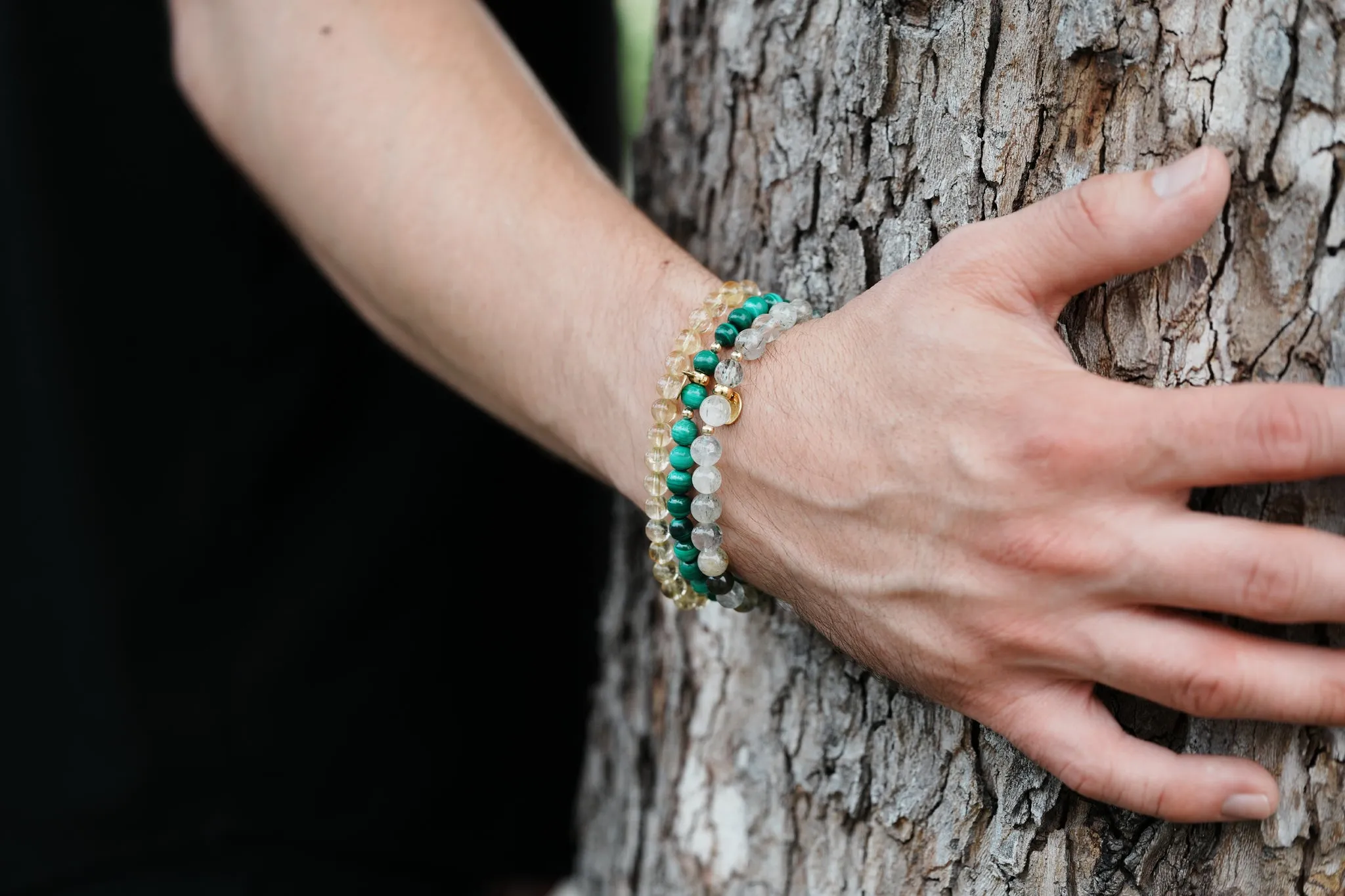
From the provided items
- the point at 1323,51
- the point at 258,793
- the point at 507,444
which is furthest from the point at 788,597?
the point at 258,793

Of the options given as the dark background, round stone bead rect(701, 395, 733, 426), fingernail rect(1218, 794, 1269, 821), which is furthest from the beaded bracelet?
the dark background

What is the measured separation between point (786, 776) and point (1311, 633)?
0.61 meters

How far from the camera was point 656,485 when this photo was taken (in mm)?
977

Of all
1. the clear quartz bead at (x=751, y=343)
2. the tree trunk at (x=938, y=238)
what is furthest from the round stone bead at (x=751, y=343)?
the tree trunk at (x=938, y=238)

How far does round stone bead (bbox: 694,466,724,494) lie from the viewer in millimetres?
938

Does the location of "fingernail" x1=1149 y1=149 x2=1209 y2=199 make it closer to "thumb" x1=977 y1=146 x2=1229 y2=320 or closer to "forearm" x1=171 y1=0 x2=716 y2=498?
"thumb" x1=977 y1=146 x2=1229 y2=320

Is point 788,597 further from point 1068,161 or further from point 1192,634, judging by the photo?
point 1068,161

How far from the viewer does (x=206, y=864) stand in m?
1.69

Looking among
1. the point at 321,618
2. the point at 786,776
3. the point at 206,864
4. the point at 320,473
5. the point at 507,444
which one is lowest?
the point at 206,864

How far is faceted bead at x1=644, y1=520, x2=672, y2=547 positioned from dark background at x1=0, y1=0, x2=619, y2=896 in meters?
0.88

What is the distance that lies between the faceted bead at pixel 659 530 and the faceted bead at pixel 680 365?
147mm

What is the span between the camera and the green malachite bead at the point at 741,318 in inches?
37.4

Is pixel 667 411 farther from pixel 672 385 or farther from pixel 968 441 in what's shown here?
pixel 968 441

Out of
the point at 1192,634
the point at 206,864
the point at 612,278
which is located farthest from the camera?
the point at 206,864
